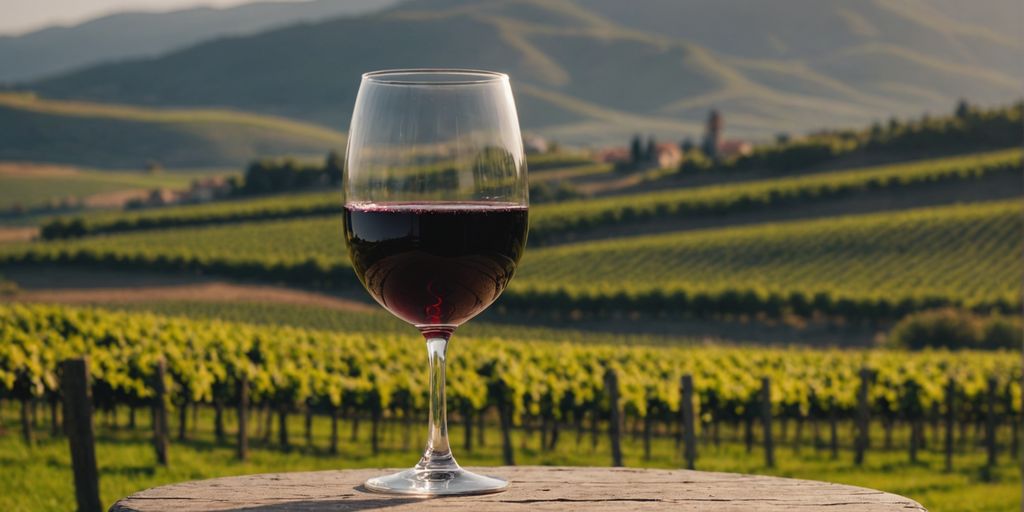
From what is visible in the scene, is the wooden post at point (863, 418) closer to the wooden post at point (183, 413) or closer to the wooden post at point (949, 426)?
the wooden post at point (949, 426)

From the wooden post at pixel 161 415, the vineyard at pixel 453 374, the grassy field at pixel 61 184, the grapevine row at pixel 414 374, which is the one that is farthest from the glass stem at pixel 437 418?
the grassy field at pixel 61 184

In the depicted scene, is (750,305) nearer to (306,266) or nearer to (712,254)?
(712,254)

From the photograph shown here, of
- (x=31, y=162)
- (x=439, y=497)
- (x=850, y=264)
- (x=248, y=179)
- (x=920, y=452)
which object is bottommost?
(x=920, y=452)

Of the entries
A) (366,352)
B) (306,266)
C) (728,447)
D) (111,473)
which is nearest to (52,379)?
(111,473)

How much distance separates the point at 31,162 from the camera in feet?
603

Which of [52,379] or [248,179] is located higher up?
[248,179]

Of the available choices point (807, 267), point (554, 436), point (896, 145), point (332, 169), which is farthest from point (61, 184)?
→ point (554, 436)

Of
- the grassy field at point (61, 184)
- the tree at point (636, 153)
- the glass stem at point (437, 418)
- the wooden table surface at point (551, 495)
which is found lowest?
the wooden table surface at point (551, 495)

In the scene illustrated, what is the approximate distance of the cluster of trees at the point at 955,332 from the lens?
46031 mm

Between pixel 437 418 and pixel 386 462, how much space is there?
15.8 metres

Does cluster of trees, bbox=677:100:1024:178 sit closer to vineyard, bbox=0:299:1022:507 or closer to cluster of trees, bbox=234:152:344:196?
cluster of trees, bbox=234:152:344:196

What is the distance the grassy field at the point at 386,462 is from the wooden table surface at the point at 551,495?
10.2 m

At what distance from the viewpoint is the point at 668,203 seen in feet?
258

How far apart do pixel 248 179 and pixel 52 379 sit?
90.1 m
